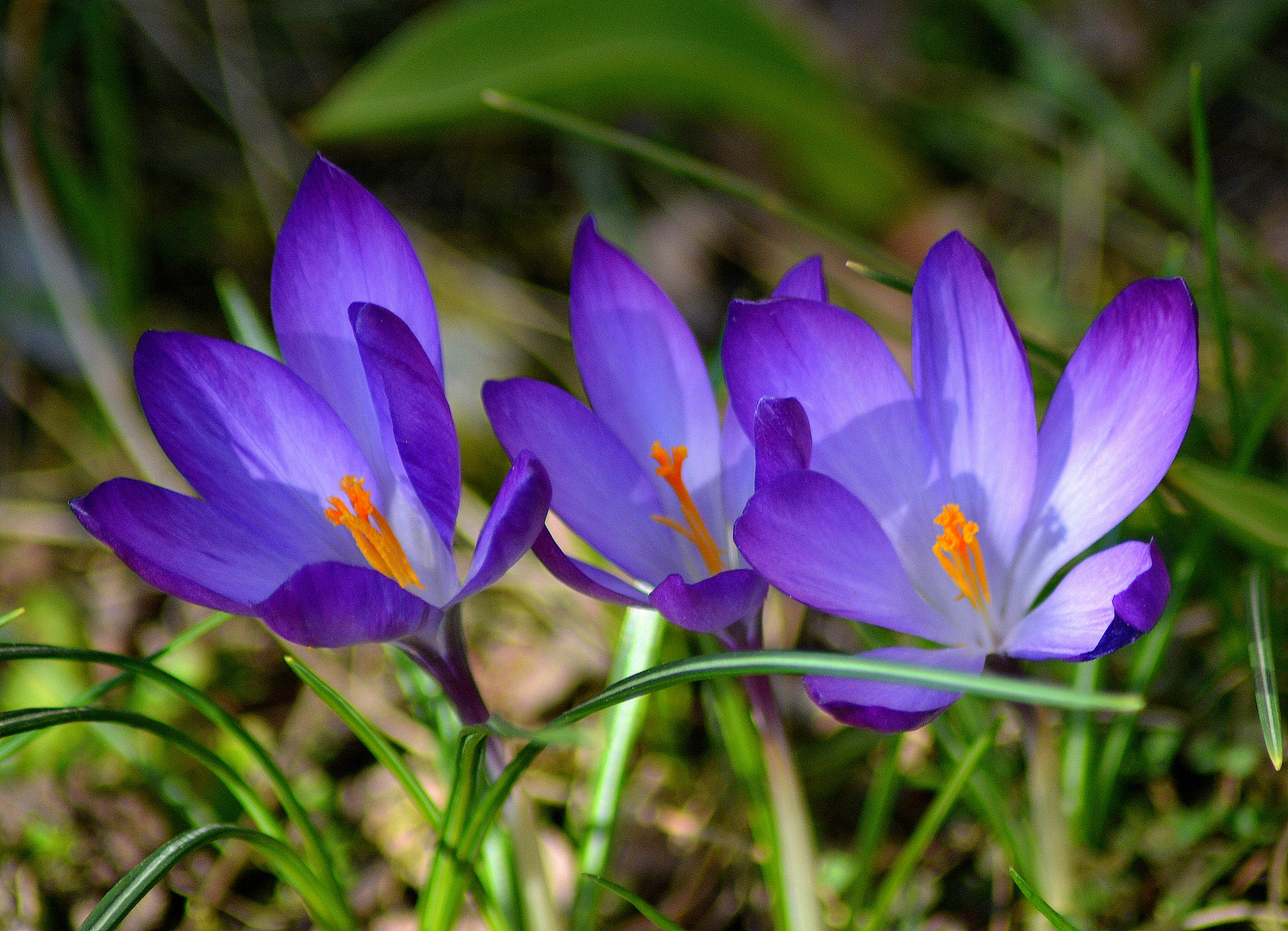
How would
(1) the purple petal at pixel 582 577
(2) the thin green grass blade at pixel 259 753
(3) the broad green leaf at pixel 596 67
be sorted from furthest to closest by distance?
(3) the broad green leaf at pixel 596 67, (2) the thin green grass blade at pixel 259 753, (1) the purple petal at pixel 582 577

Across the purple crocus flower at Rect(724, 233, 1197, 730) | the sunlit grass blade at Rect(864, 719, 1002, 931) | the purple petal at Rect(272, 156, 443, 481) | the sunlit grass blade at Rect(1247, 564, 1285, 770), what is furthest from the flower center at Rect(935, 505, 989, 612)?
the purple petal at Rect(272, 156, 443, 481)

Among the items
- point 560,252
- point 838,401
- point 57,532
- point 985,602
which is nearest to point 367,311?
point 838,401

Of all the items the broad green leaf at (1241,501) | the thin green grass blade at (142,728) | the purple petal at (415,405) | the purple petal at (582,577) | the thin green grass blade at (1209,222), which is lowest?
the thin green grass blade at (142,728)

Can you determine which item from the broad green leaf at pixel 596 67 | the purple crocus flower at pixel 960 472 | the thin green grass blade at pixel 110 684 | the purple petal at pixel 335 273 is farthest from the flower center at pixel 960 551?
the broad green leaf at pixel 596 67

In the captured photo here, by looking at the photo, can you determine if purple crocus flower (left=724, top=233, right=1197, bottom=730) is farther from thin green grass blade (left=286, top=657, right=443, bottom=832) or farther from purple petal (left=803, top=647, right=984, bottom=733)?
thin green grass blade (left=286, top=657, right=443, bottom=832)

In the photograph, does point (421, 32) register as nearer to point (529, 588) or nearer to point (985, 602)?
point (529, 588)

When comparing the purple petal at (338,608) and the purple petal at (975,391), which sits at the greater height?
the purple petal at (975,391)

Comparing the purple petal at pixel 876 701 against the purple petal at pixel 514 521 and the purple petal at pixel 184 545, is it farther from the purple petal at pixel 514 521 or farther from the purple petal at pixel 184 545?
the purple petal at pixel 184 545
